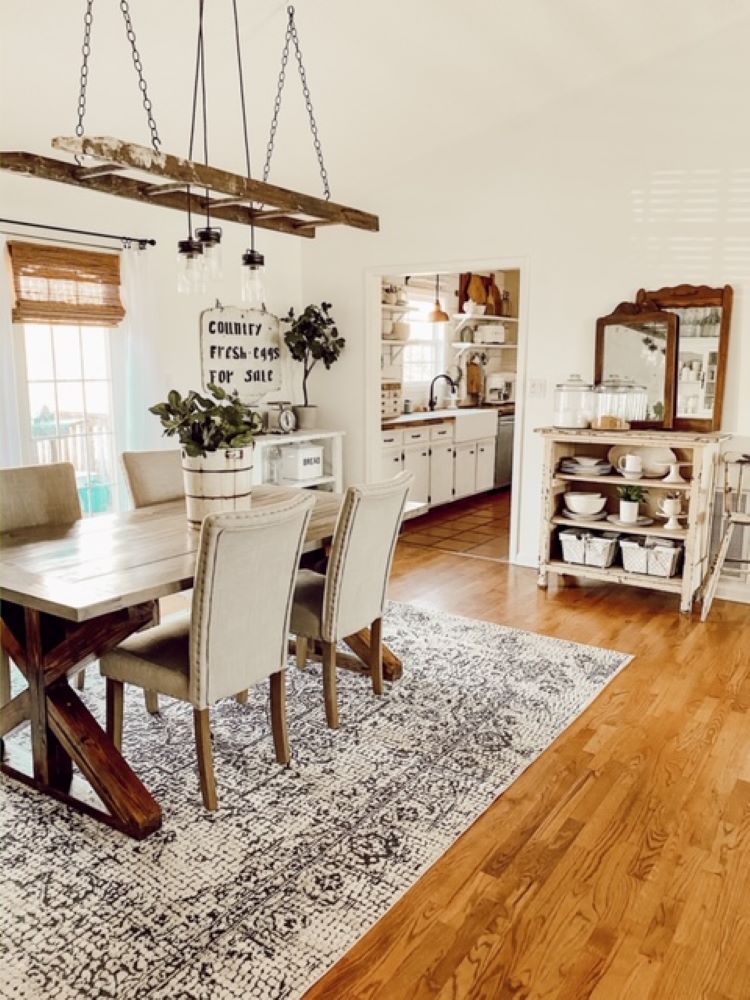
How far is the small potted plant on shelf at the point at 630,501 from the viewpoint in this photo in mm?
4477

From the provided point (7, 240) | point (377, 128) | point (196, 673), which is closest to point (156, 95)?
point (7, 240)

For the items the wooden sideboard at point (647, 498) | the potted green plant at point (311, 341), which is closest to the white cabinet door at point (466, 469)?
the potted green plant at point (311, 341)

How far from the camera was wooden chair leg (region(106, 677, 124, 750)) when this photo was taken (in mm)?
2592

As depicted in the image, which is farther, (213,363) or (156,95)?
(213,363)

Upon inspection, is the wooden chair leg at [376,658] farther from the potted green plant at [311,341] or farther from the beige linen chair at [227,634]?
the potted green plant at [311,341]

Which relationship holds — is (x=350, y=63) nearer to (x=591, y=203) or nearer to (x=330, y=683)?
(x=591, y=203)

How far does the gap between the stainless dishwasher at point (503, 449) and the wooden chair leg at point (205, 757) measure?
577 centimetres

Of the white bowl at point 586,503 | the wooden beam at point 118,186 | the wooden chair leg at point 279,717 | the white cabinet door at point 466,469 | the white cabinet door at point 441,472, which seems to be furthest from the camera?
the white cabinet door at point 466,469

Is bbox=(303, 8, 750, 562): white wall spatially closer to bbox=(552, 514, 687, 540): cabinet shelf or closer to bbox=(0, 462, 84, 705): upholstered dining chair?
bbox=(552, 514, 687, 540): cabinet shelf

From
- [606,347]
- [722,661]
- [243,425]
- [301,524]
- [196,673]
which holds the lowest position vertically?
[722,661]

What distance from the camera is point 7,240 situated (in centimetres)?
407

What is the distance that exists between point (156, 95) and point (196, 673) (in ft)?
9.27

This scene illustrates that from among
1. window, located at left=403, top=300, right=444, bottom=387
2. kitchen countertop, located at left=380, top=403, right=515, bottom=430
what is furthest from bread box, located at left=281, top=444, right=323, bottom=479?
window, located at left=403, top=300, right=444, bottom=387

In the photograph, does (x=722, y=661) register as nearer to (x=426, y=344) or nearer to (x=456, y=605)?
(x=456, y=605)
